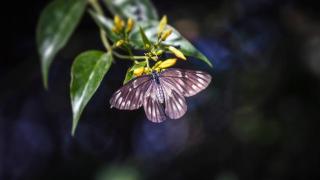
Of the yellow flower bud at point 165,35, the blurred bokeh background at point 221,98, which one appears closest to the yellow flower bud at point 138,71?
the yellow flower bud at point 165,35

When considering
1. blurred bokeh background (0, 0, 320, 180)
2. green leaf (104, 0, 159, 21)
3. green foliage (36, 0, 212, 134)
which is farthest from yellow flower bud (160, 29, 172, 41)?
blurred bokeh background (0, 0, 320, 180)

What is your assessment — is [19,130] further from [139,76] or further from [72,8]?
[139,76]

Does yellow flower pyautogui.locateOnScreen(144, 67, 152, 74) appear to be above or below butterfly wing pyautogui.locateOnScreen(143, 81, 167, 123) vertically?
above

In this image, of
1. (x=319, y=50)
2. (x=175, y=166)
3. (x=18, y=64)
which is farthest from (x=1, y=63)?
(x=319, y=50)

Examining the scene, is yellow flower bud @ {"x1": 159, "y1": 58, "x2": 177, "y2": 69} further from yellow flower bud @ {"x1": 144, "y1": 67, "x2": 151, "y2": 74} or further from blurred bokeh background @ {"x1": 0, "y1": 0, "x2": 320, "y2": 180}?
blurred bokeh background @ {"x1": 0, "y1": 0, "x2": 320, "y2": 180}

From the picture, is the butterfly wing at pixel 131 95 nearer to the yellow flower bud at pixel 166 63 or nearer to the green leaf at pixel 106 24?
the yellow flower bud at pixel 166 63

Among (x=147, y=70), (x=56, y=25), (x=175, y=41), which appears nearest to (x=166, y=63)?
(x=147, y=70)
